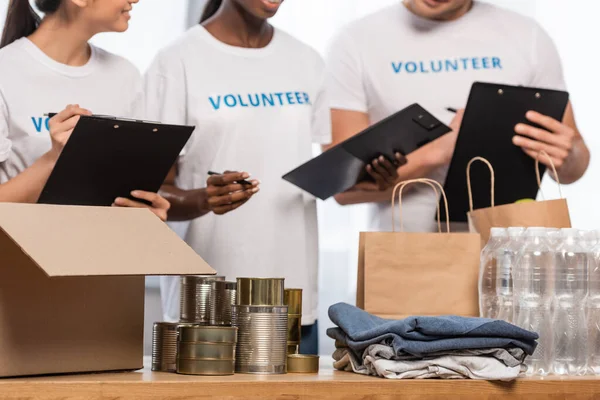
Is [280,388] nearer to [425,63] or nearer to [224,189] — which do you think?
Result: [224,189]

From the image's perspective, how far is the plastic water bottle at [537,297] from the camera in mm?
1535

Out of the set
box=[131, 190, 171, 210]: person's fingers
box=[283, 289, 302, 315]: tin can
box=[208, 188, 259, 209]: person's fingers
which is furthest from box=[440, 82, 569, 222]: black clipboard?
box=[283, 289, 302, 315]: tin can

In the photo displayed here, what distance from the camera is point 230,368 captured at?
1.35 meters

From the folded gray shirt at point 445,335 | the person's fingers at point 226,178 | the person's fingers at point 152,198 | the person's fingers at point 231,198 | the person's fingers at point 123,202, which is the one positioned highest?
the person's fingers at point 226,178

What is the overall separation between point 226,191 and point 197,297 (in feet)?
2.06

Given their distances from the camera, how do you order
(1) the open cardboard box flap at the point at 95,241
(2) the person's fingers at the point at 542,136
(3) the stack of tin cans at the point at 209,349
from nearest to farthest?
(1) the open cardboard box flap at the point at 95,241
(3) the stack of tin cans at the point at 209,349
(2) the person's fingers at the point at 542,136

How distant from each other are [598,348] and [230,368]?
641 mm

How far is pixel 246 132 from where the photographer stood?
2.32m

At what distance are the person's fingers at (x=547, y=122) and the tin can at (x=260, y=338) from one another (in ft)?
3.69

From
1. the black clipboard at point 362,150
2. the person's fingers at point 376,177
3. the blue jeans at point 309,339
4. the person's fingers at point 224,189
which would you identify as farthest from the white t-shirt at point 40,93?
the blue jeans at point 309,339

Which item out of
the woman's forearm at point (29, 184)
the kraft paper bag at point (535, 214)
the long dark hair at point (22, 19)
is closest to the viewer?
the kraft paper bag at point (535, 214)

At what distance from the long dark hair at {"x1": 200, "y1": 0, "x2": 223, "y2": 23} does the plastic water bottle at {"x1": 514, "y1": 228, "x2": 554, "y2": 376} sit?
123cm

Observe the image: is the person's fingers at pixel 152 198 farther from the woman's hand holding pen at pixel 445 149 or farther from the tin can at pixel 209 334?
the woman's hand holding pen at pixel 445 149

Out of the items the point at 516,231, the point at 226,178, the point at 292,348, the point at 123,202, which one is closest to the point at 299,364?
the point at 292,348
